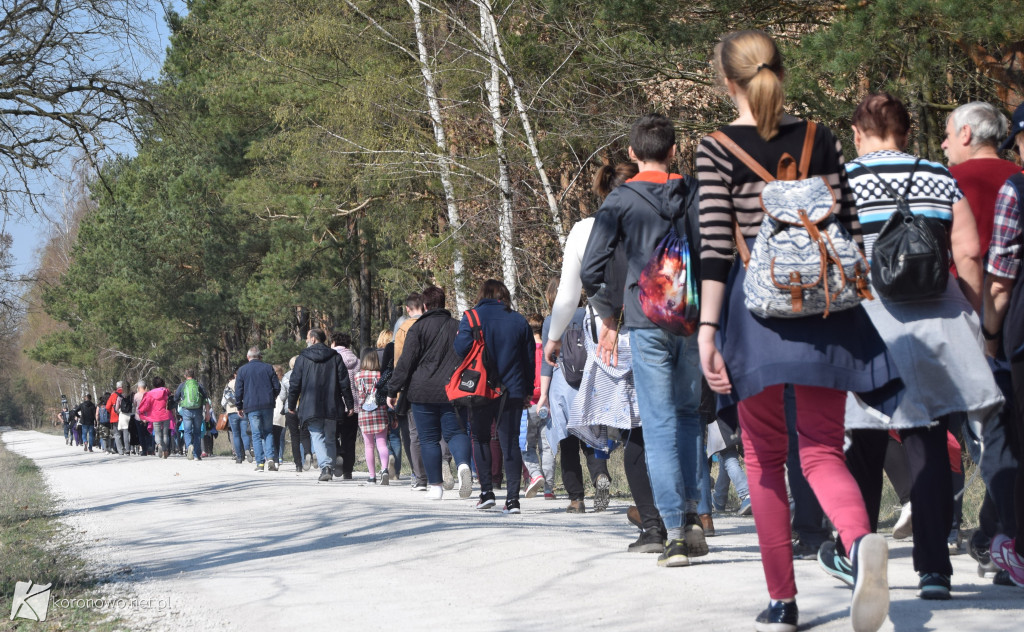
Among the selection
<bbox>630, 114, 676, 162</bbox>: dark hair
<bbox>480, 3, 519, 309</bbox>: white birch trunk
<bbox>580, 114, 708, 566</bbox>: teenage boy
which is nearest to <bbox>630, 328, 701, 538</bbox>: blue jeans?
<bbox>580, 114, 708, 566</bbox>: teenage boy

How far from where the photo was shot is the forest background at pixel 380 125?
12742 mm

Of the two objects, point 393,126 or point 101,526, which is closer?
point 101,526

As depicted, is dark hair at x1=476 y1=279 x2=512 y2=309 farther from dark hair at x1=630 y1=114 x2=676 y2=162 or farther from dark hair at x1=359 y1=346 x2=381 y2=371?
dark hair at x1=630 y1=114 x2=676 y2=162

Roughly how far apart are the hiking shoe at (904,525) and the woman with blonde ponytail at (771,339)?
2.57 metres

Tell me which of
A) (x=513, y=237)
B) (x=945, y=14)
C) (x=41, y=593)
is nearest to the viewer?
(x=41, y=593)

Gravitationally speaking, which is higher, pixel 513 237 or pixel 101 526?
pixel 513 237

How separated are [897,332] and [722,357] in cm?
99

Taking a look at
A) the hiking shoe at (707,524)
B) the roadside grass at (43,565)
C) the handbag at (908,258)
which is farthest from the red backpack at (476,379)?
the handbag at (908,258)

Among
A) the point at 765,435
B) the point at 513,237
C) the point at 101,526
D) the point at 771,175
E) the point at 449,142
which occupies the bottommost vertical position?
the point at 101,526

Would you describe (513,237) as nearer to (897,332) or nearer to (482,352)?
(482,352)

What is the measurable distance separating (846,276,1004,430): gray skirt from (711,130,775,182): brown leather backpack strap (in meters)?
0.92

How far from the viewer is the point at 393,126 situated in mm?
24516

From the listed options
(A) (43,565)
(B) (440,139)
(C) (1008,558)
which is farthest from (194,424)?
(C) (1008,558)

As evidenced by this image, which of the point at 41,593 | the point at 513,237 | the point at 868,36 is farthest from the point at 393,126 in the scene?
the point at 41,593
